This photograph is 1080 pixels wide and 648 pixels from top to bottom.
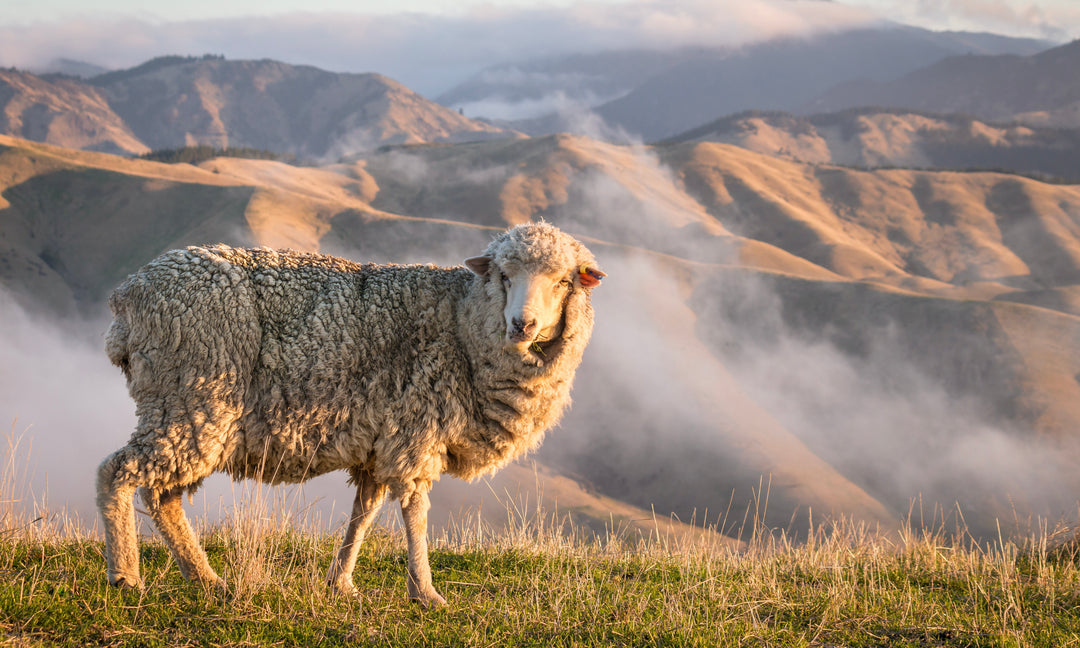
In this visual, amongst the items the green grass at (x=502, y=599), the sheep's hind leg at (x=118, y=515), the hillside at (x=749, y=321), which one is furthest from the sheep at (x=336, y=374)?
the hillside at (x=749, y=321)

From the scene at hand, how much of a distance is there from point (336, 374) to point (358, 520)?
1276mm

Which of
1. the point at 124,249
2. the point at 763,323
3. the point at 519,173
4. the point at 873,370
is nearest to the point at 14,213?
the point at 124,249

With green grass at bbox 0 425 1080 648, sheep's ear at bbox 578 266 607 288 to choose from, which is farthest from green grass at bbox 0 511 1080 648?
sheep's ear at bbox 578 266 607 288

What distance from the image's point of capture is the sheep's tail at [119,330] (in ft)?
17.8

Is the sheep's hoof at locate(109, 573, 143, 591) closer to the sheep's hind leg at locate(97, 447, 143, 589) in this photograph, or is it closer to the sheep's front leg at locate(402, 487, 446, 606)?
the sheep's hind leg at locate(97, 447, 143, 589)

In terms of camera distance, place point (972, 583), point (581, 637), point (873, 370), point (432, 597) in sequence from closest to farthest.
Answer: point (581, 637) → point (432, 597) → point (972, 583) → point (873, 370)

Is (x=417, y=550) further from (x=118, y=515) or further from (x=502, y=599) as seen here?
(x=118, y=515)

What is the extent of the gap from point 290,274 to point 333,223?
98434mm

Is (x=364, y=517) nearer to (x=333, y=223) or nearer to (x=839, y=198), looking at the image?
(x=333, y=223)

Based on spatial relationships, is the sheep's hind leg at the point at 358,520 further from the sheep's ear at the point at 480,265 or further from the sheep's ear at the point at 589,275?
the sheep's ear at the point at 589,275

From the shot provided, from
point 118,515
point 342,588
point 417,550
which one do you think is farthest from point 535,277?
point 118,515

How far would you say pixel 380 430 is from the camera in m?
5.56

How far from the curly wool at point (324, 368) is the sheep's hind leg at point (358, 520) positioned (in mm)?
201

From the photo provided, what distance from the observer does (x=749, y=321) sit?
284 feet
